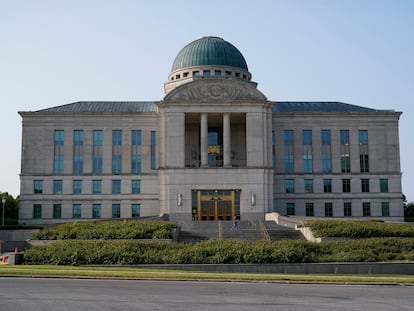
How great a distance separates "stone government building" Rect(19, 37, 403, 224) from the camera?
240 ft

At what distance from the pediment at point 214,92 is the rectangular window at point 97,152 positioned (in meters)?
11.8

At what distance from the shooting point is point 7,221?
78562 mm

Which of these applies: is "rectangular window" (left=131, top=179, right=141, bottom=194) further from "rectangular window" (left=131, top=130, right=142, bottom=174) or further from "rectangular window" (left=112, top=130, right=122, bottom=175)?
"rectangular window" (left=112, top=130, right=122, bottom=175)

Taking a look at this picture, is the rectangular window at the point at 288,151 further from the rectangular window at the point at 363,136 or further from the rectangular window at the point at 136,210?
the rectangular window at the point at 136,210

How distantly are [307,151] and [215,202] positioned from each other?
53.5ft

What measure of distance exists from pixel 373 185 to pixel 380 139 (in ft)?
21.4

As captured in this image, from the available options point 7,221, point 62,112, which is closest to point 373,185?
point 62,112

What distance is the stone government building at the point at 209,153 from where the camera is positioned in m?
73.1

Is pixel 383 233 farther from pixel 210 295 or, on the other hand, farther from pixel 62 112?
pixel 62 112

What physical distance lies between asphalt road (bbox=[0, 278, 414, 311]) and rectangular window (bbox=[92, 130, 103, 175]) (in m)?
49.1

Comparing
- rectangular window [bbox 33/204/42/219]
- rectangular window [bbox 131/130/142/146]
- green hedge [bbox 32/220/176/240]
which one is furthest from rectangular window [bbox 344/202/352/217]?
rectangular window [bbox 33/204/42/219]

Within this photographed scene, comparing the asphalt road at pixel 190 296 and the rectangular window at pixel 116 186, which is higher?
the rectangular window at pixel 116 186

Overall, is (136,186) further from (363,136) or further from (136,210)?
(363,136)

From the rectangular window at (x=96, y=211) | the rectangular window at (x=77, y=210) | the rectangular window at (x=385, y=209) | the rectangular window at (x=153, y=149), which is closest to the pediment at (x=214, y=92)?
the rectangular window at (x=153, y=149)
